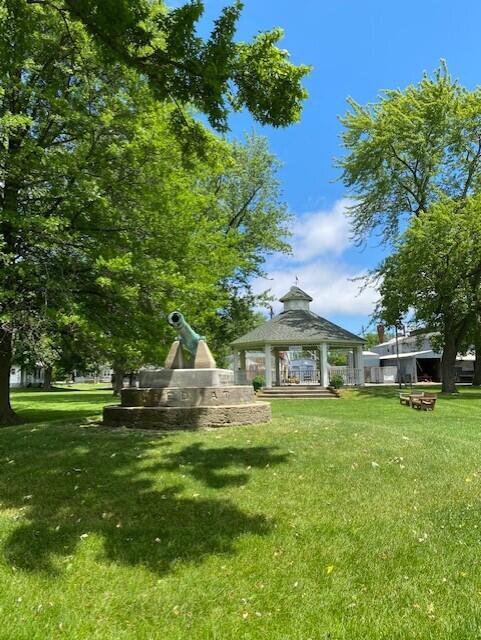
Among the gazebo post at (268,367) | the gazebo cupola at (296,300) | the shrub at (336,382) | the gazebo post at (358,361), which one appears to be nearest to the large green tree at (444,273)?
the gazebo post at (358,361)

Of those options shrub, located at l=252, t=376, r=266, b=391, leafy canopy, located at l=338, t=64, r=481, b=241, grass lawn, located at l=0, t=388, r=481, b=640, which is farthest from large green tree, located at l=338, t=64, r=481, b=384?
grass lawn, located at l=0, t=388, r=481, b=640

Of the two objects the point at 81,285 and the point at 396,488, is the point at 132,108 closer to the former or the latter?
the point at 81,285

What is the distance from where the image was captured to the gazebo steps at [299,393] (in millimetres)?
24844

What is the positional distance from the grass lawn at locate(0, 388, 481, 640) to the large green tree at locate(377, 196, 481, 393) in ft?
60.9

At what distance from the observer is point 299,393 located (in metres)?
25.4

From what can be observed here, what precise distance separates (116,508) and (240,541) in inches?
60.7

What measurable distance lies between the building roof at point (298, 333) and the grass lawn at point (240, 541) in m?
19.4

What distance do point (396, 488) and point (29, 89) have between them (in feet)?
34.4

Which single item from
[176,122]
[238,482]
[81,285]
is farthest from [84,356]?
[238,482]

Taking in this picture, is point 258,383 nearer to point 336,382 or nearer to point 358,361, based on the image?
point 336,382

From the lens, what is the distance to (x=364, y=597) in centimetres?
371

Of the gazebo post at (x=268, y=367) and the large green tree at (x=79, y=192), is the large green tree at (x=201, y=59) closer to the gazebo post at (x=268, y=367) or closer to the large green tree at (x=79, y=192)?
the large green tree at (x=79, y=192)

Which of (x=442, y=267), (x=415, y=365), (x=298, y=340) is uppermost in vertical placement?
(x=442, y=267)

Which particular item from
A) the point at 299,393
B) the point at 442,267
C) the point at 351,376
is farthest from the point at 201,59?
the point at 351,376
